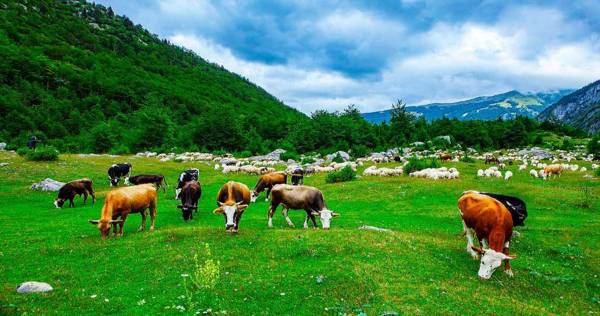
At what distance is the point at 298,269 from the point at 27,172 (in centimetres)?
4077

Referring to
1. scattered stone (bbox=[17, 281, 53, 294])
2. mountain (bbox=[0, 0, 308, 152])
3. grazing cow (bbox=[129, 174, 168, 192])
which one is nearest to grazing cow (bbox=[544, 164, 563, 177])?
grazing cow (bbox=[129, 174, 168, 192])

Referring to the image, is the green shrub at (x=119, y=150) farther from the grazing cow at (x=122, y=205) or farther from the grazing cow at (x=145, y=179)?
the grazing cow at (x=122, y=205)

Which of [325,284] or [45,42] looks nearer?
[325,284]

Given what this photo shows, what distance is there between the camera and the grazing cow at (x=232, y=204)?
1812 cm

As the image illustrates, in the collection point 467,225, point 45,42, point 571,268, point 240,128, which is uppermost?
point 45,42

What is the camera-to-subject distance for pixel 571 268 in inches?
632

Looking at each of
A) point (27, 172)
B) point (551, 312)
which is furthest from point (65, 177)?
point (551, 312)

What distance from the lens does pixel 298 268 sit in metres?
13.6

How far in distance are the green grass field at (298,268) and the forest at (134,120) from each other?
63159mm

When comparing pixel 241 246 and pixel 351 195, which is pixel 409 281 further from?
pixel 351 195

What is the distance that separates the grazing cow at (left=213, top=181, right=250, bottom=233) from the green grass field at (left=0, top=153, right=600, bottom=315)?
63 centimetres

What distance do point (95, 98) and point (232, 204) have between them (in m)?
117

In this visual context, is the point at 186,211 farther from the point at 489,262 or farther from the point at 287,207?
the point at 489,262

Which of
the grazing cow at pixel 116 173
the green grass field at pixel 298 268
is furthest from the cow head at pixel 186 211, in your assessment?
the grazing cow at pixel 116 173
